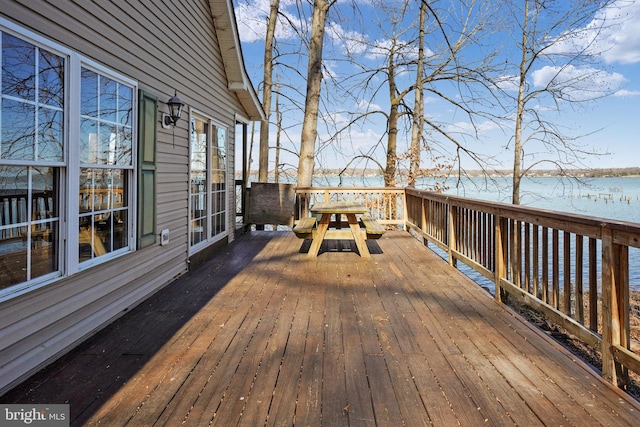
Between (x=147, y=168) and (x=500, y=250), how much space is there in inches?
131

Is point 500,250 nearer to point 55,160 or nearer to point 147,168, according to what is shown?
point 147,168

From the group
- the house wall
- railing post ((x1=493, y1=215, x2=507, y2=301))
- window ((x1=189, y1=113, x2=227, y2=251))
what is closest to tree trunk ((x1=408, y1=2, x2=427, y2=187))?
window ((x1=189, y1=113, x2=227, y2=251))

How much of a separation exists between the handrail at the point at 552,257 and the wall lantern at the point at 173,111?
3.21m

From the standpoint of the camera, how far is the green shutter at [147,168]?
330cm

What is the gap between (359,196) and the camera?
7.98 metres

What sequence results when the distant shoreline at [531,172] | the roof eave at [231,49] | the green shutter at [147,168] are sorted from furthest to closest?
the distant shoreline at [531,172] < the roof eave at [231,49] < the green shutter at [147,168]

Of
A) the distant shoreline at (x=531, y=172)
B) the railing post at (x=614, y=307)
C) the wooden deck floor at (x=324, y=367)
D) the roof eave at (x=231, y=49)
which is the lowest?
the wooden deck floor at (x=324, y=367)

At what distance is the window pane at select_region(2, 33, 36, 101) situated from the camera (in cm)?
191

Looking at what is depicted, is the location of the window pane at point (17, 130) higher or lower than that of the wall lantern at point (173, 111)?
lower

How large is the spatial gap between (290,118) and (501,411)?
50.2ft

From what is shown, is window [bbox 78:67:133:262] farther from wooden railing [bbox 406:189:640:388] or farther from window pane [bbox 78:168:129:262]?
wooden railing [bbox 406:189:640:388]

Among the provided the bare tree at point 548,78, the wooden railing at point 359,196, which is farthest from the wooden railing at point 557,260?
the bare tree at point 548,78

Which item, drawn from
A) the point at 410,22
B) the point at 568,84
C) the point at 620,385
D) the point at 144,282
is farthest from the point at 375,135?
the point at 620,385

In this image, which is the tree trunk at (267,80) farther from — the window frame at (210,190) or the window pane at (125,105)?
the window pane at (125,105)
